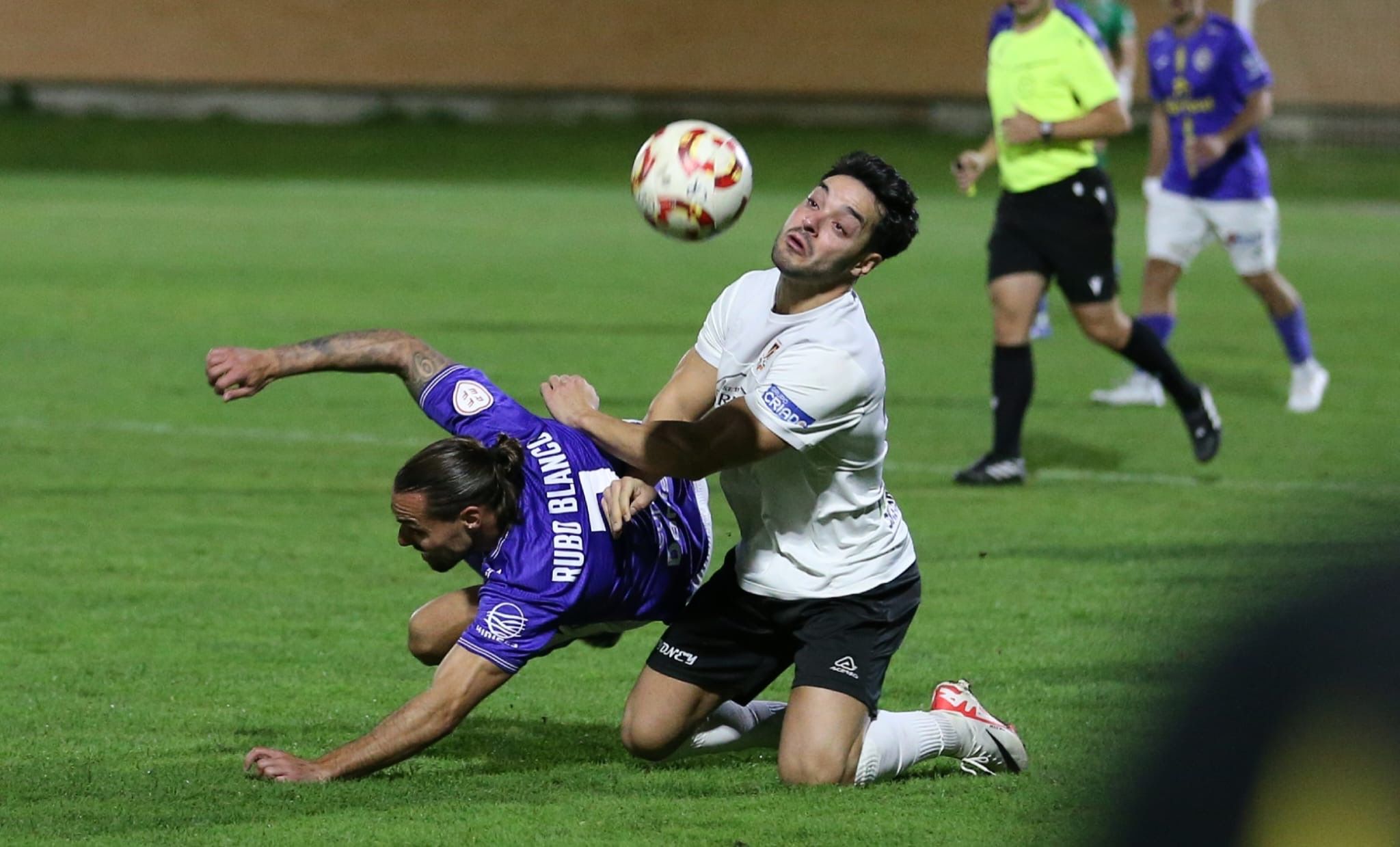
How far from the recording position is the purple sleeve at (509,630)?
4.75 meters

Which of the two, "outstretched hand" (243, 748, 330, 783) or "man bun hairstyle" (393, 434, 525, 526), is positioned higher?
"man bun hairstyle" (393, 434, 525, 526)

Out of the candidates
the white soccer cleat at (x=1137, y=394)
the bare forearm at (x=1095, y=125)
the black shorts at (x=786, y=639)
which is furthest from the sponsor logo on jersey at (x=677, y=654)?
the white soccer cleat at (x=1137, y=394)

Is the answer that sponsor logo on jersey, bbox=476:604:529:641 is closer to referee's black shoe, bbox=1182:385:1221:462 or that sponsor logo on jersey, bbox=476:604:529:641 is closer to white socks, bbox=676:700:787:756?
white socks, bbox=676:700:787:756

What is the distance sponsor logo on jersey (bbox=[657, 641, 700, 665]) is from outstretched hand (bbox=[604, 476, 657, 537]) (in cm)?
45

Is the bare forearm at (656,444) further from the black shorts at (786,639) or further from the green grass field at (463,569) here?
the green grass field at (463,569)

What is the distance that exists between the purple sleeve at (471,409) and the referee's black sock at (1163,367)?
501 cm

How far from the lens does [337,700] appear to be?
227 inches

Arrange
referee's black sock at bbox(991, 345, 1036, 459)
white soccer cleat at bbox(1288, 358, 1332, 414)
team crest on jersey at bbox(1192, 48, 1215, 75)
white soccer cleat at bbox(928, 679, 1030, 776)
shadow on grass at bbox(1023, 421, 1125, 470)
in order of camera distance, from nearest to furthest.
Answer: white soccer cleat at bbox(928, 679, 1030, 776) → referee's black sock at bbox(991, 345, 1036, 459) → shadow on grass at bbox(1023, 421, 1125, 470) → team crest on jersey at bbox(1192, 48, 1215, 75) → white soccer cleat at bbox(1288, 358, 1332, 414)

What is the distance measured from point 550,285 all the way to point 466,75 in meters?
21.3

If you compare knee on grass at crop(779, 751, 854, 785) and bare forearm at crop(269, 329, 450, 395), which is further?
bare forearm at crop(269, 329, 450, 395)

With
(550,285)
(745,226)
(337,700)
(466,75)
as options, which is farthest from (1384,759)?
(466,75)

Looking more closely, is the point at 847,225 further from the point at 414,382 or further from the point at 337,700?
the point at 337,700

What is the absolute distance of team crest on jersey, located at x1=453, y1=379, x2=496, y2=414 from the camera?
5176mm

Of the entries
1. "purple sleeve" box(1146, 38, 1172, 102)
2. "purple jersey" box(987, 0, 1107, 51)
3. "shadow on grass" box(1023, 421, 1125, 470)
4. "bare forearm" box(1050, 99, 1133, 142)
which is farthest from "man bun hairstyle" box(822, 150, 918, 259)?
"purple sleeve" box(1146, 38, 1172, 102)
